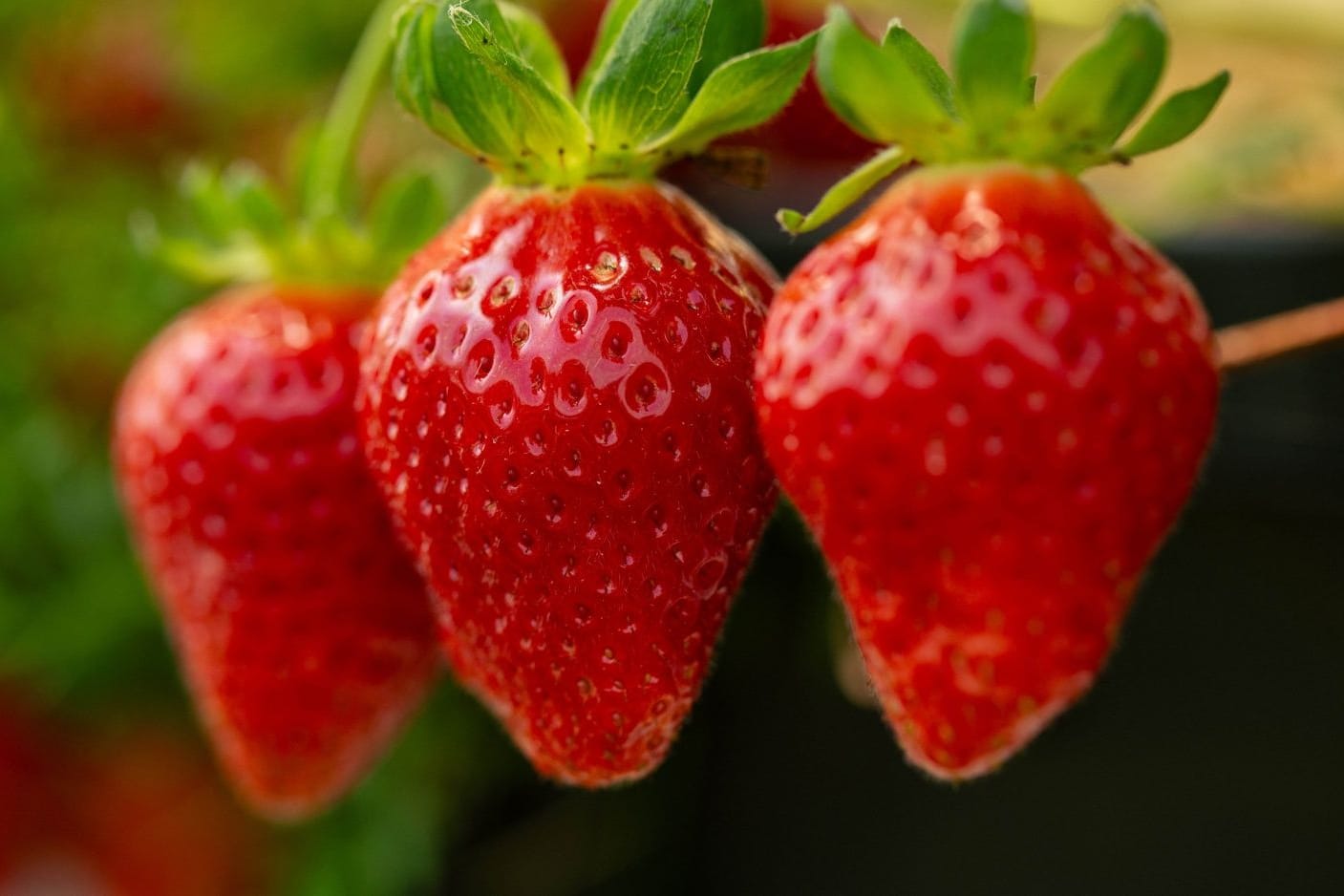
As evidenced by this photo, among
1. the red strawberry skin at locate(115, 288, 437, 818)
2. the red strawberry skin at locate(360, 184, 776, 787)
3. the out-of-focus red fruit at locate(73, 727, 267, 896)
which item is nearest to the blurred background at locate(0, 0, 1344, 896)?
the out-of-focus red fruit at locate(73, 727, 267, 896)

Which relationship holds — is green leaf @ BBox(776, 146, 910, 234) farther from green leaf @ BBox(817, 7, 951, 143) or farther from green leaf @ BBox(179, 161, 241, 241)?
green leaf @ BBox(179, 161, 241, 241)

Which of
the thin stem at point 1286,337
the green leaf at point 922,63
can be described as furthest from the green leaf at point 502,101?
the thin stem at point 1286,337

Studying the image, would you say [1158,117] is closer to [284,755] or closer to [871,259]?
[871,259]

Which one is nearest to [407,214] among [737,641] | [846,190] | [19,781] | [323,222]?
[323,222]

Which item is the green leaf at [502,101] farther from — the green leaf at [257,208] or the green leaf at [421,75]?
the green leaf at [257,208]

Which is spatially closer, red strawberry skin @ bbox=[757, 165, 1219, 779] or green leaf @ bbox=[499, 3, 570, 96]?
red strawberry skin @ bbox=[757, 165, 1219, 779]

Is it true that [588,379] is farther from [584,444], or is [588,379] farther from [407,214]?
[407,214]
